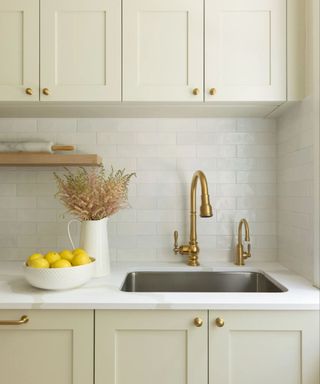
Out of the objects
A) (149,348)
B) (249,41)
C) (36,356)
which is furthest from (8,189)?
(249,41)

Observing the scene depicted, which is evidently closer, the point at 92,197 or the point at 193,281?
the point at 92,197

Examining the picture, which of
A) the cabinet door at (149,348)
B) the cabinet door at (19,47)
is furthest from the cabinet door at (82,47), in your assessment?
the cabinet door at (149,348)

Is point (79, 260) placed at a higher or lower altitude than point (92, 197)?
lower

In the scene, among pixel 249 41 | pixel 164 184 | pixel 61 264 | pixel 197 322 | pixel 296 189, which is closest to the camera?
pixel 197 322

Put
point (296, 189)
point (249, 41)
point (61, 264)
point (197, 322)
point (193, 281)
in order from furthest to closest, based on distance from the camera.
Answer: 1. point (193, 281)
2. point (296, 189)
3. point (249, 41)
4. point (61, 264)
5. point (197, 322)

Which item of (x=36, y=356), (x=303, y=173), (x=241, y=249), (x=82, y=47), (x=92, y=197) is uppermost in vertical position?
(x=82, y=47)

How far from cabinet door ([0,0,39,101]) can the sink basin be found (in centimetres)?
110

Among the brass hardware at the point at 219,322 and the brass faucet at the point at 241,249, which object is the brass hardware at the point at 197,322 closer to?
the brass hardware at the point at 219,322

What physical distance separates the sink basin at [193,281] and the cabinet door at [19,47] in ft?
3.61

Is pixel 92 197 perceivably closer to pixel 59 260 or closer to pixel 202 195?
pixel 59 260

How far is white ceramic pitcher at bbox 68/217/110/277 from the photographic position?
67.2 inches

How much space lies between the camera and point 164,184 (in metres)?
2.08

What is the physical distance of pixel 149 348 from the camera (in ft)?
4.44

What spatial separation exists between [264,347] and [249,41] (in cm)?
134
